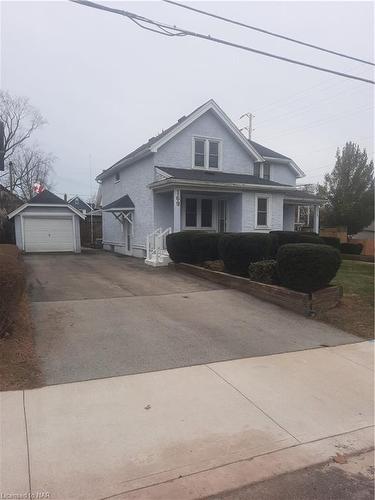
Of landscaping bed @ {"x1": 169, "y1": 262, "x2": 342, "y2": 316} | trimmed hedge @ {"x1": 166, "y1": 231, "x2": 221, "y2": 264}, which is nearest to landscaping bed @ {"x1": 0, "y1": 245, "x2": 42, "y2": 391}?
landscaping bed @ {"x1": 169, "y1": 262, "x2": 342, "y2": 316}

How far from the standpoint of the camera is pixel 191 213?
18688 mm

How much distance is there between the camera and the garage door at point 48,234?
74.7 feet

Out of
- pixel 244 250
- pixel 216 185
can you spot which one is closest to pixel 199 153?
pixel 216 185

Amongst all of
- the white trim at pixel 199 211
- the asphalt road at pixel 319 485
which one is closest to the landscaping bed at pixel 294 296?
the asphalt road at pixel 319 485

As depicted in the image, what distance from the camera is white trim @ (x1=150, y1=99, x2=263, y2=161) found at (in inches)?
694

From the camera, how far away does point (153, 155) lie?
710 inches

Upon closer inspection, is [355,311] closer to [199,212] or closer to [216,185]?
[216,185]

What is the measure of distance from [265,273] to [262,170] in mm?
13166

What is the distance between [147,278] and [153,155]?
7733 millimetres

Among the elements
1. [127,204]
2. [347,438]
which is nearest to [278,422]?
[347,438]

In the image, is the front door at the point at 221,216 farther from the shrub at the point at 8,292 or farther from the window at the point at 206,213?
the shrub at the point at 8,292

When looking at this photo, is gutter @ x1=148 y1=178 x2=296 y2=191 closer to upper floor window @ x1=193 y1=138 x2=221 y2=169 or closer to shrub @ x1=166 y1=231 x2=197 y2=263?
shrub @ x1=166 y1=231 x2=197 y2=263

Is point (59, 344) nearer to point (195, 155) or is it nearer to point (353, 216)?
point (195, 155)

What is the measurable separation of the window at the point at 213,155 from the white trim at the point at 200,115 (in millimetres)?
1121
